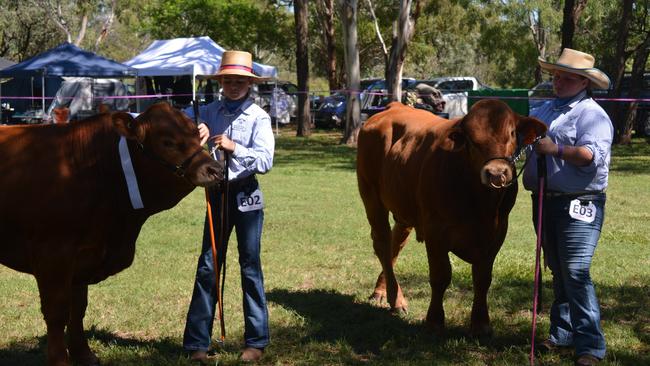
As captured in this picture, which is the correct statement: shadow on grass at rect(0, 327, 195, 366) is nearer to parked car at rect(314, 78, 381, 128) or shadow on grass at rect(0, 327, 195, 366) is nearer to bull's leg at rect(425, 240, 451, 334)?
bull's leg at rect(425, 240, 451, 334)

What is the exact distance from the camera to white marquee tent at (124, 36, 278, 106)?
26.6m

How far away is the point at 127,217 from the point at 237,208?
724 mm

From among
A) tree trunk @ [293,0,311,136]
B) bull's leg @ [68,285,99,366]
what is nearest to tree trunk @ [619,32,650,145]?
tree trunk @ [293,0,311,136]

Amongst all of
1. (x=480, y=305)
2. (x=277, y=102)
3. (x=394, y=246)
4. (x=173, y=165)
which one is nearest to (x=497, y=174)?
(x=480, y=305)

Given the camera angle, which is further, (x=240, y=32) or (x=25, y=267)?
(x=240, y=32)

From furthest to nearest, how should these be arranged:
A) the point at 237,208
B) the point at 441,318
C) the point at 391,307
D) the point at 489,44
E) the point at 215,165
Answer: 1. the point at 489,44
2. the point at 391,307
3. the point at 441,318
4. the point at 237,208
5. the point at 215,165

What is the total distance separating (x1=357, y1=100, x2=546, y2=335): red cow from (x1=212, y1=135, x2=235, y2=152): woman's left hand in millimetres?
1505

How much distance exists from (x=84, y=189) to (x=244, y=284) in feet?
4.17

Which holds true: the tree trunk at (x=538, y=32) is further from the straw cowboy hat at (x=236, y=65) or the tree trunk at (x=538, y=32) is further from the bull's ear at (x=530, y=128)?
the straw cowboy hat at (x=236, y=65)

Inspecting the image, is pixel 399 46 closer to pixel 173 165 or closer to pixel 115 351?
pixel 115 351

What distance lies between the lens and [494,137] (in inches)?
195

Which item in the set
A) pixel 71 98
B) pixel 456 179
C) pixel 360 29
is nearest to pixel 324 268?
pixel 456 179

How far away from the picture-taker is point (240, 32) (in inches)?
1896

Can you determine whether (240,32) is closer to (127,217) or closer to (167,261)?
(167,261)
